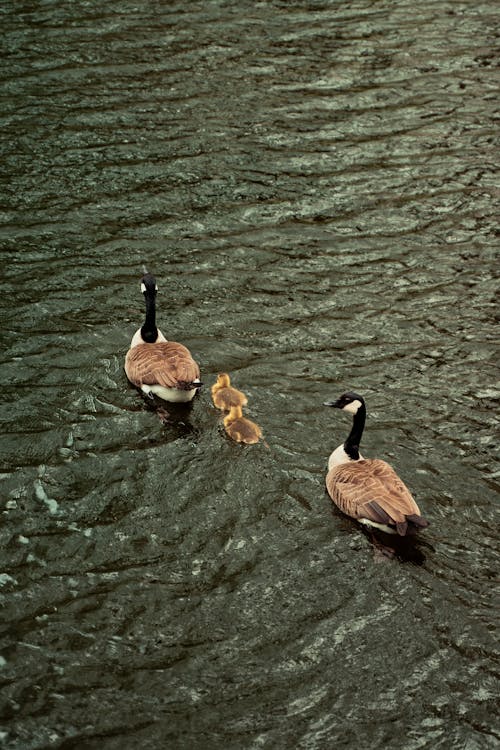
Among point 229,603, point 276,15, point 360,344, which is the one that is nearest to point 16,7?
point 276,15

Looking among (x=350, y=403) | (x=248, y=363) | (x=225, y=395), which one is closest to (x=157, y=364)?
(x=225, y=395)

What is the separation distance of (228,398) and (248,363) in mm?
1191

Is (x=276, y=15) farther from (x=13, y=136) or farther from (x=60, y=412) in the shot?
(x=60, y=412)

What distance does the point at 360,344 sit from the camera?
1284 centimetres

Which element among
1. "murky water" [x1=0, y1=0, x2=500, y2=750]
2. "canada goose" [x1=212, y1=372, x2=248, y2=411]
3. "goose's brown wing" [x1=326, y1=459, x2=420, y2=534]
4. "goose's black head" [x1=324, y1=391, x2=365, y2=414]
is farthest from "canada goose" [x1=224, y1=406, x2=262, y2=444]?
"goose's brown wing" [x1=326, y1=459, x2=420, y2=534]

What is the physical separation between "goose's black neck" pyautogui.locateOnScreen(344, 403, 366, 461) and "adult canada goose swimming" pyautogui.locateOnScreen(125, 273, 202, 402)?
183 centimetres

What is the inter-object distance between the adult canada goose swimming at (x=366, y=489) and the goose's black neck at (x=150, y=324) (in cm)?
263

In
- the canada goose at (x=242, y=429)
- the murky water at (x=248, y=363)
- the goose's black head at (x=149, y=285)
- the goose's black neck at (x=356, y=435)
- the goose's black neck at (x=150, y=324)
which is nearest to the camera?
the murky water at (x=248, y=363)

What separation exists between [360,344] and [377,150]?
5.36 meters

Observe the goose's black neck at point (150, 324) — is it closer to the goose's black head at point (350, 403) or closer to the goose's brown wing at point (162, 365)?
the goose's brown wing at point (162, 365)

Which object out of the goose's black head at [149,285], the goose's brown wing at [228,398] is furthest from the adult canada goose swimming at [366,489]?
the goose's black head at [149,285]

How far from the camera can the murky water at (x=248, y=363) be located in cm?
825

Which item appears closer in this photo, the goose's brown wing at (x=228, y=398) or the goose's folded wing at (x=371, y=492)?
the goose's folded wing at (x=371, y=492)

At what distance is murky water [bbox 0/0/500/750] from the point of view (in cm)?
825
